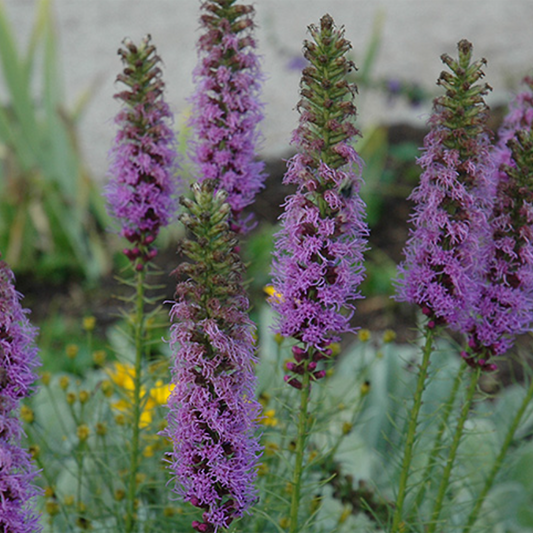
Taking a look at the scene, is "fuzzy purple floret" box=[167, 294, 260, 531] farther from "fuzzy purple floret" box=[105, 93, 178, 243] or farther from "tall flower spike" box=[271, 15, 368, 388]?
"fuzzy purple floret" box=[105, 93, 178, 243]

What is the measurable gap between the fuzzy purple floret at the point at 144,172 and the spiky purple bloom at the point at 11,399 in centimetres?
60

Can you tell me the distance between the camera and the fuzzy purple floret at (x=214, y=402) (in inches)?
61.2

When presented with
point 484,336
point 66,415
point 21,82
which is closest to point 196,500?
point 484,336

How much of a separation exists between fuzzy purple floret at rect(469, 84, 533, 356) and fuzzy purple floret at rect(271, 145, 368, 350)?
0.39 m

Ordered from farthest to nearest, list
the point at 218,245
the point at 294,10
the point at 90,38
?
the point at 294,10, the point at 90,38, the point at 218,245

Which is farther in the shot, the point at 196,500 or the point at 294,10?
the point at 294,10

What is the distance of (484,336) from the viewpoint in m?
2.05

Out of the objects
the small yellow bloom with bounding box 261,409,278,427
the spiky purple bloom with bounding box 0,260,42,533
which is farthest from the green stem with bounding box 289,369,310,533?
the small yellow bloom with bounding box 261,409,278,427

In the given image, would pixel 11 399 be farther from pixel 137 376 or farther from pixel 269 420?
pixel 269 420

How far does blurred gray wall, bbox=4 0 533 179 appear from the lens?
24.2 ft

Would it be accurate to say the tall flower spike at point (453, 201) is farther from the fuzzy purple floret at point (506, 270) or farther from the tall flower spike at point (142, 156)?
the tall flower spike at point (142, 156)

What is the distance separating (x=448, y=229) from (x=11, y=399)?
1014mm

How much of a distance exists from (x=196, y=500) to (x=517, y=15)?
879 centimetres

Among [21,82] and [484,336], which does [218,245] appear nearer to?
[484,336]
